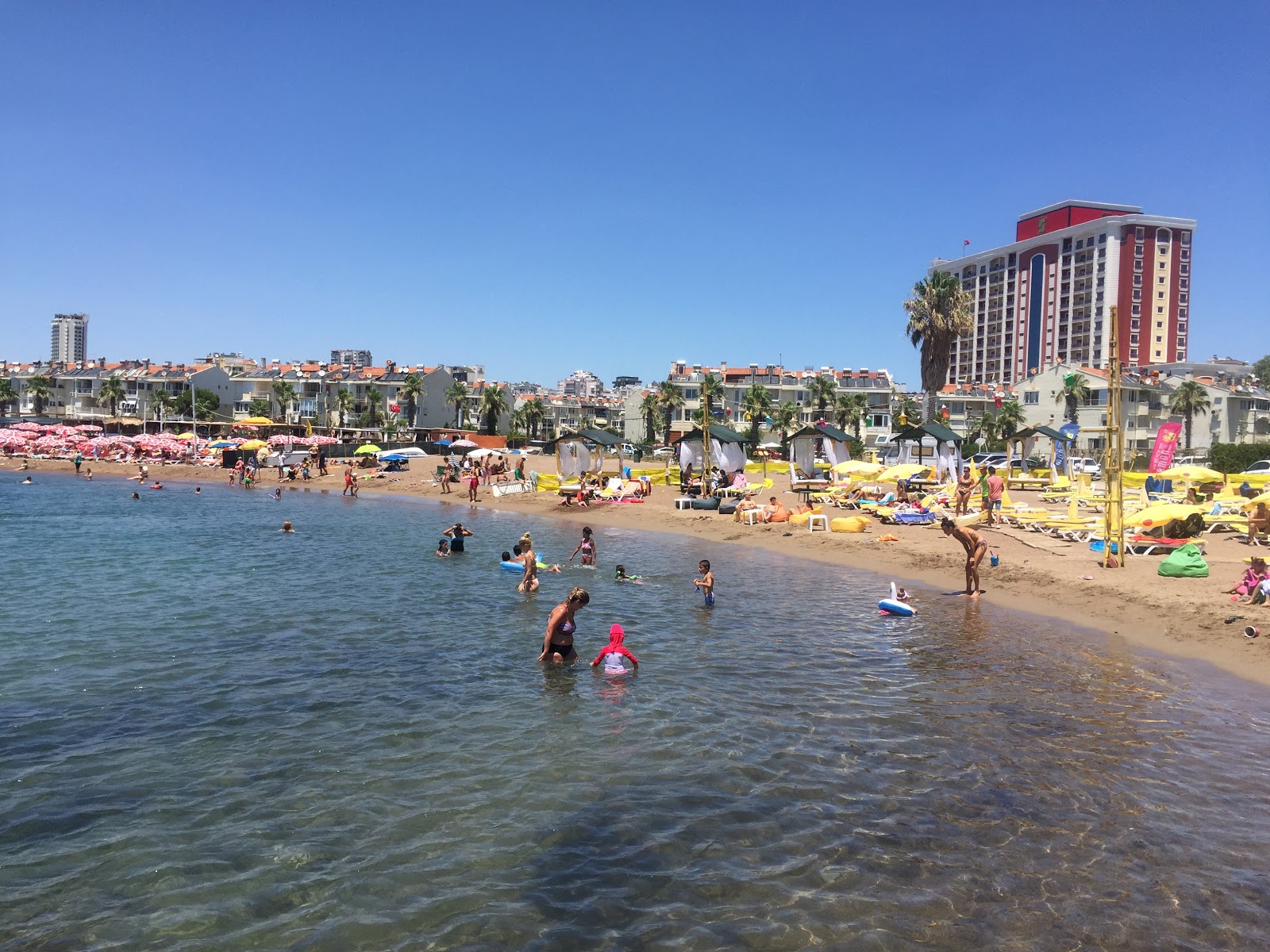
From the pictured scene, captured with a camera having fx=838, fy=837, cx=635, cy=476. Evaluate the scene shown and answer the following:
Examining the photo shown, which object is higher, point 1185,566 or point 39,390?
point 39,390

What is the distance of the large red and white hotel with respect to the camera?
11288 cm

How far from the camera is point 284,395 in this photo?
94.2 meters

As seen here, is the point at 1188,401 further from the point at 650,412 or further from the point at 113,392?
the point at 113,392

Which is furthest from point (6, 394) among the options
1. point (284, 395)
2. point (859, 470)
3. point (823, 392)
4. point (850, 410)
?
point (859, 470)

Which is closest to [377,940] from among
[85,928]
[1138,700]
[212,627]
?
[85,928]

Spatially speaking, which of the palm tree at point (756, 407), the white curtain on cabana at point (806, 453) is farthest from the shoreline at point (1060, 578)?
the palm tree at point (756, 407)

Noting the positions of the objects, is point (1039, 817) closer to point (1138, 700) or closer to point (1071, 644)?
point (1138, 700)

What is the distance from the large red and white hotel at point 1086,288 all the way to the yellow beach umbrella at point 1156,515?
92.4m

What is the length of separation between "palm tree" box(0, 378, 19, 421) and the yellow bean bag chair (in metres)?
110

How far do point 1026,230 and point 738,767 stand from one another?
142 metres

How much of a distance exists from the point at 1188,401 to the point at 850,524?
58380 millimetres

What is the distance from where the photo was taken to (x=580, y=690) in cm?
1163

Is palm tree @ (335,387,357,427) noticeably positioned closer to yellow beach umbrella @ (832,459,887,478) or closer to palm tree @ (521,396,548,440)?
palm tree @ (521,396,548,440)

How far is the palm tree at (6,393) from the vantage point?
330 feet
